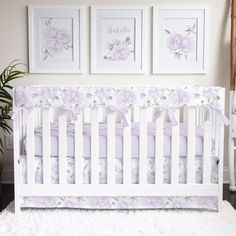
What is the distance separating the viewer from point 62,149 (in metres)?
2.15

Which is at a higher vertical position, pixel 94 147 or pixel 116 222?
pixel 94 147

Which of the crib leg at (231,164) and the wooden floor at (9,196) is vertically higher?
the crib leg at (231,164)

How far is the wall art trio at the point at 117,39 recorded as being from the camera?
2895 mm

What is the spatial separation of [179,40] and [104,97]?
1.11 meters

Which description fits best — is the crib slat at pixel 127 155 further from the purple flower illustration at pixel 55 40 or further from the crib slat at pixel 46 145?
the purple flower illustration at pixel 55 40

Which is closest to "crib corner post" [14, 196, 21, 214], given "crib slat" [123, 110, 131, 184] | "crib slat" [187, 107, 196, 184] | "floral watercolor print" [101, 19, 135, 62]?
"crib slat" [123, 110, 131, 184]

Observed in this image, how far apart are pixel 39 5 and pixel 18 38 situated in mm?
309

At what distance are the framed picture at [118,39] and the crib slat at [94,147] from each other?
0.90 meters

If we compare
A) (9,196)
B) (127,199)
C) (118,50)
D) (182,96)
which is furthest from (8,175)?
(182,96)

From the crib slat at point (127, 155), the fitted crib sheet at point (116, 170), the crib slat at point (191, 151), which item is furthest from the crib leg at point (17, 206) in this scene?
the crib slat at point (191, 151)

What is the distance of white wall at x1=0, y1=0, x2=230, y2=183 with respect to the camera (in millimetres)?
2904

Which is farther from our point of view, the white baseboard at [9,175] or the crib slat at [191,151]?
the white baseboard at [9,175]

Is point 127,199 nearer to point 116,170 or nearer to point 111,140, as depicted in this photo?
point 116,170

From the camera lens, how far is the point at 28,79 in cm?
296
